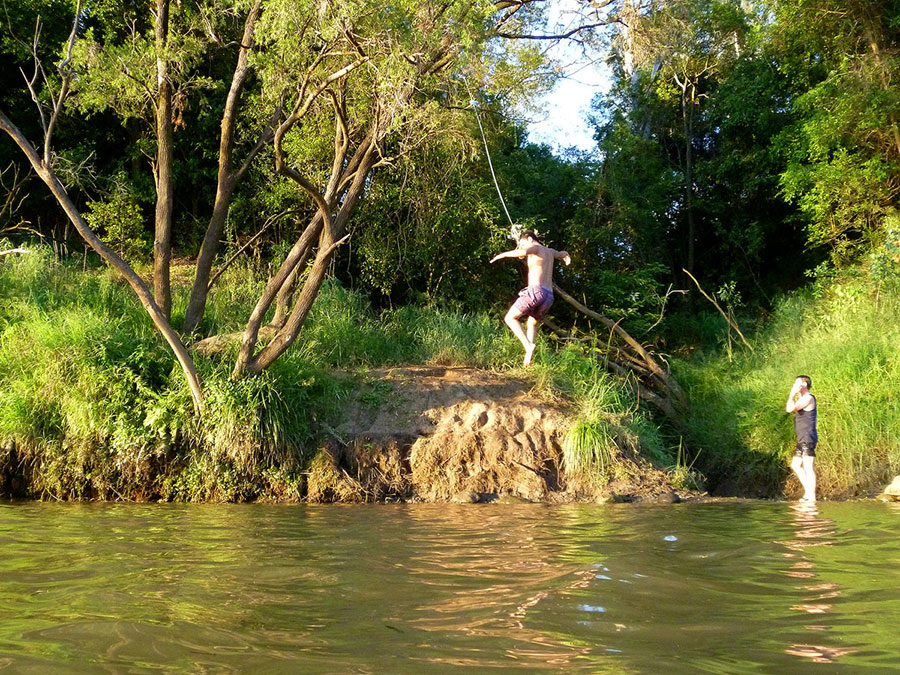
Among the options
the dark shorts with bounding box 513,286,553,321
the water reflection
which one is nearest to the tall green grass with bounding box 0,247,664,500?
the dark shorts with bounding box 513,286,553,321

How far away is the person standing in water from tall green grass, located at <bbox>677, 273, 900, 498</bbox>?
1114 millimetres

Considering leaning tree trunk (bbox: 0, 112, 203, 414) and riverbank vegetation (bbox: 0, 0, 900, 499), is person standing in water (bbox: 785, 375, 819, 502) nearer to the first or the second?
riverbank vegetation (bbox: 0, 0, 900, 499)

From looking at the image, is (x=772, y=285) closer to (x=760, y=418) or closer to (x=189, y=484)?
(x=760, y=418)

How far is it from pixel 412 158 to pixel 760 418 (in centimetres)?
795

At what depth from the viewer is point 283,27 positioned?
32.0 ft

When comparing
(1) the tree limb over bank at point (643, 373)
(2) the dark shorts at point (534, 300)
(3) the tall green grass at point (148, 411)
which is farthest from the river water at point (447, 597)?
(1) the tree limb over bank at point (643, 373)

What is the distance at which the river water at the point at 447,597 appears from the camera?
343cm

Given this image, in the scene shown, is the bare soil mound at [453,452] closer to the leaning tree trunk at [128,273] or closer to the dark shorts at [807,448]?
the leaning tree trunk at [128,273]

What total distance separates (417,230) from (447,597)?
1199 centimetres

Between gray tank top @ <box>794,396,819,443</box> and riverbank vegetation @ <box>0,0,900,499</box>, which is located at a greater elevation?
riverbank vegetation @ <box>0,0,900,499</box>

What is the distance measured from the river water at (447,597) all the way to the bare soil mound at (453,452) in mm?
2827

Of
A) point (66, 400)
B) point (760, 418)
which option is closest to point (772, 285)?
point (760, 418)

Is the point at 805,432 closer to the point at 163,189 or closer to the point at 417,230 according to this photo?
the point at 417,230

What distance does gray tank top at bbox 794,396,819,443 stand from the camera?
11711 mm
